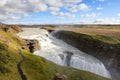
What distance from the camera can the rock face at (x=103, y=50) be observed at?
3805 inches

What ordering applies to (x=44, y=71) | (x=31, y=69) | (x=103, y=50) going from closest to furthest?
1. (x=31, y=69)
2. (x=44, y=71)
3. (x=103, y=50)

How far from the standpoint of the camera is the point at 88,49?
119062 mm

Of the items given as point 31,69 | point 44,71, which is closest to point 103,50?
point 44,71

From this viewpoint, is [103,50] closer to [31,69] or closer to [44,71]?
[44,71]

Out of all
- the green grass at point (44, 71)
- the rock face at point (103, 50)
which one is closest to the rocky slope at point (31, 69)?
the green grass at point (44, 71)

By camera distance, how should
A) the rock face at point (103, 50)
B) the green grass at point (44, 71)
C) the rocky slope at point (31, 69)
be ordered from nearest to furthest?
1. the rocky slope at point (31, 69)
2. the green grass at point (44, 71)
3. the rock face at point (103, 50)

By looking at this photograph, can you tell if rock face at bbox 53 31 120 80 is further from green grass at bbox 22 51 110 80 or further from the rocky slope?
the rocky slope

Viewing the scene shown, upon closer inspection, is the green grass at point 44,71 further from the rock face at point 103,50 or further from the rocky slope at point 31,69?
the rock face at point 103,50

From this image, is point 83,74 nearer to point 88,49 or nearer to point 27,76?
point 27,76

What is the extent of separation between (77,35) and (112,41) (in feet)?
103

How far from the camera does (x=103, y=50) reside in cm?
11000

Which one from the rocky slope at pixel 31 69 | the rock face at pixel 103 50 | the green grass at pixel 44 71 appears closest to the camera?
the rocky slope at pixel 31 69

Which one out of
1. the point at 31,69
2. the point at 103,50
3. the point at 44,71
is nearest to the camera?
the point at 31,69

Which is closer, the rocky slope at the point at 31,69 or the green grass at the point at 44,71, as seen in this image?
the rocky slope at the point at 31,69
